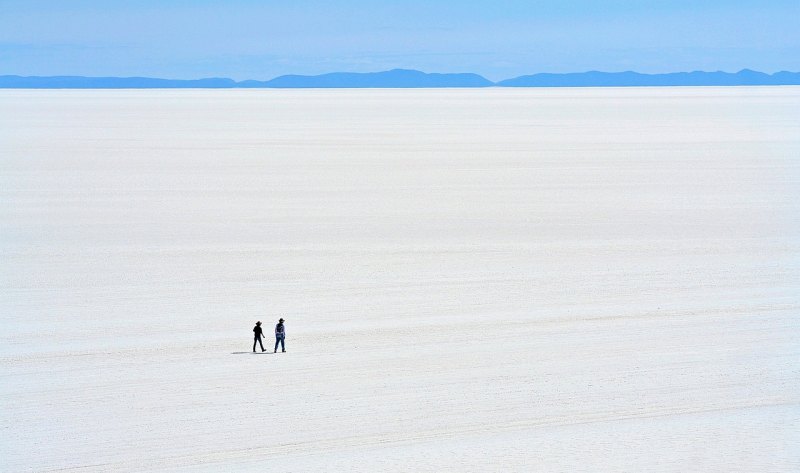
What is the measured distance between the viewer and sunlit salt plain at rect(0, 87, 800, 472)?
1219cm

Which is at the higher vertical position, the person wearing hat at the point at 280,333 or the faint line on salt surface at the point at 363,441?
the person wearing hat at the point at 280,333

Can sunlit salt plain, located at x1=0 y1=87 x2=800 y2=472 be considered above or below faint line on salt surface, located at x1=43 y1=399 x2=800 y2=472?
above

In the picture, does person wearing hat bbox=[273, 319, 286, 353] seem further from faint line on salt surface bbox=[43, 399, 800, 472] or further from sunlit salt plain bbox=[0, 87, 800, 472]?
faint line on salt surface bbox=[43, 399, 800, 472]

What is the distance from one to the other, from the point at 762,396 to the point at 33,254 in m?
16.1

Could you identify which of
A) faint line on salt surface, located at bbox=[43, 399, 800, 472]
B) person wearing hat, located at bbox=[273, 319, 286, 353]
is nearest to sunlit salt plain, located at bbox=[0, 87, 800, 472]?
faint line on salt surface, located at bbox=[43, 399, 800, 472]

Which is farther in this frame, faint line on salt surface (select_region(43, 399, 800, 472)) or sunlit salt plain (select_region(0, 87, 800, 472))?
sunlit salt plain (select_region(0, 87, 800, 472))

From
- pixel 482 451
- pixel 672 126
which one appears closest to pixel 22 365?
pixel 482 451

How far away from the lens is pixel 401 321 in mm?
17453

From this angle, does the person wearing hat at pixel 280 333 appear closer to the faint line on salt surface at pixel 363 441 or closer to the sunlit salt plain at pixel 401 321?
the sunlit salt plain at pixel 401 321

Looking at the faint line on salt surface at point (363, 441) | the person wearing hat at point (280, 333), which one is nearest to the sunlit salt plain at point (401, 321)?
the faint line on salt surface at point (363, 441)

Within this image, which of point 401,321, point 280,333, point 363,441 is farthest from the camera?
point 401,321

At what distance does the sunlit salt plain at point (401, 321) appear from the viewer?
40.0 feet

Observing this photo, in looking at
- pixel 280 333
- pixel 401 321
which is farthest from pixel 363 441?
pixel 401 321

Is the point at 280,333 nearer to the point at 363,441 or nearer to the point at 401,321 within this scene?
the point at 401,321
